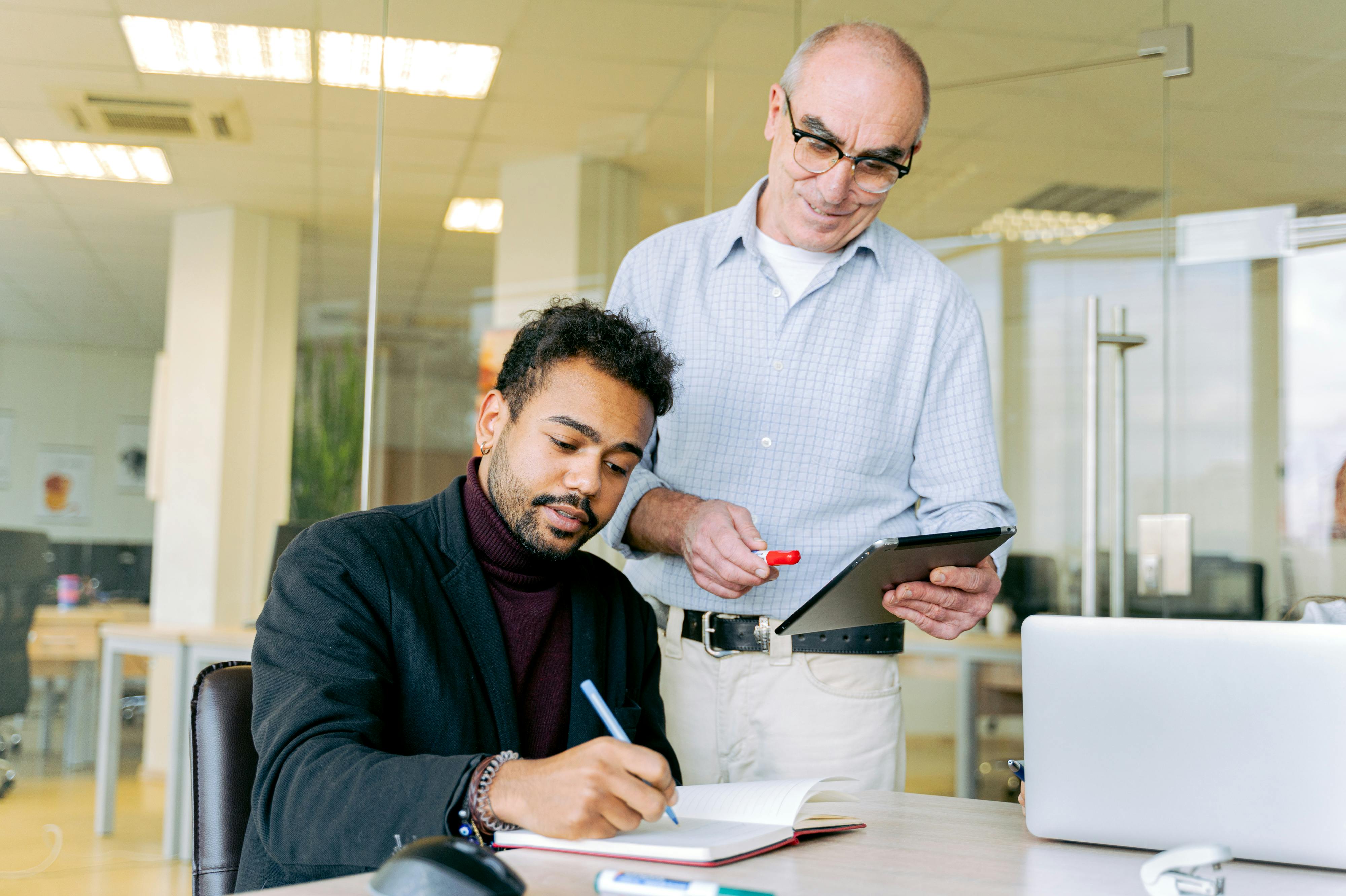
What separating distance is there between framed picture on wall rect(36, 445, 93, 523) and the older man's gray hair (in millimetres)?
3213

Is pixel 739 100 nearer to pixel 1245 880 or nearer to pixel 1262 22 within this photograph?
pixel 1262 22

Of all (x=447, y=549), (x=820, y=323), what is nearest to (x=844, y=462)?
(x=820, y=323)

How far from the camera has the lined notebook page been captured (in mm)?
1092

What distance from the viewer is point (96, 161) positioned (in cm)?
392

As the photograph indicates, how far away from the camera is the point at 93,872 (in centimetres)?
378

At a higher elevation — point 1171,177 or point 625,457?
point 1171,177

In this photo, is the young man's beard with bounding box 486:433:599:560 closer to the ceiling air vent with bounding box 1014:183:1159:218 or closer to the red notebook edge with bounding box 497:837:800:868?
the red notebook edge with bounding box 497:837:800:868

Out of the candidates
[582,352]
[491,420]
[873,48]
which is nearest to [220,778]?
[491,420]

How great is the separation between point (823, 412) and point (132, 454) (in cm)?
325

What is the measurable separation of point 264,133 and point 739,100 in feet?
5.81

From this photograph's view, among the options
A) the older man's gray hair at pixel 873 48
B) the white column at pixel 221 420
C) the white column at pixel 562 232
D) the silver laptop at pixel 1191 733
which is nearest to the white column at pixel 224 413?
the white column at pixel 221 420

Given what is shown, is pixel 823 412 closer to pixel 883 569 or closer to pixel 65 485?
pixel 883 569

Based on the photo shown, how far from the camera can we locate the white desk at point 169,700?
13.0 ft

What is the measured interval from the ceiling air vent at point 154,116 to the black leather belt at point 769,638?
124 inches
